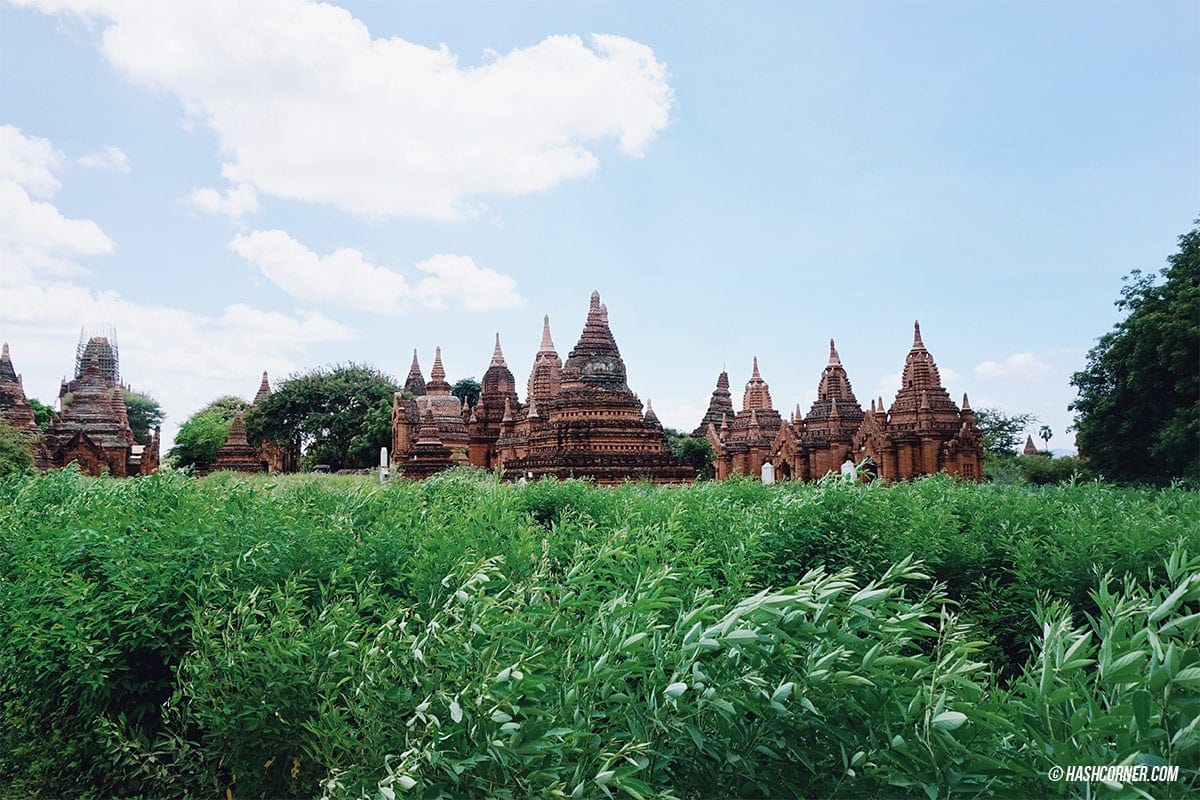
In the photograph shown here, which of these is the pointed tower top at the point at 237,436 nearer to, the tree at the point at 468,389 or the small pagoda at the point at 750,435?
the small pagoda at the point at 750,435

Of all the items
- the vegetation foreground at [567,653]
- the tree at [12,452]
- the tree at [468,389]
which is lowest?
the vegetation foreground at [567,653]

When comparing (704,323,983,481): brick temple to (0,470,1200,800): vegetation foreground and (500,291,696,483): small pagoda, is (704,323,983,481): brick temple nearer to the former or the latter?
(500,291,696,483): small pagoda

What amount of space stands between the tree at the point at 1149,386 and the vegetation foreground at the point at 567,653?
45.1 ft

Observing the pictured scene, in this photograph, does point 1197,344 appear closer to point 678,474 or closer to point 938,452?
point 938,452

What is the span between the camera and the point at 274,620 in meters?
3.41

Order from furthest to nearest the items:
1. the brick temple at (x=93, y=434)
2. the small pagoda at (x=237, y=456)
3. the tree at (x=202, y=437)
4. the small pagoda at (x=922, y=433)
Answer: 1. the tree at (x=202, y=437)
2. the small pagoda at (x=237, y=456)
3. the brick temple at (x=93, y=434)
4. the small pagoda at (x=922, y=433)

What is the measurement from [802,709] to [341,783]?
146cm

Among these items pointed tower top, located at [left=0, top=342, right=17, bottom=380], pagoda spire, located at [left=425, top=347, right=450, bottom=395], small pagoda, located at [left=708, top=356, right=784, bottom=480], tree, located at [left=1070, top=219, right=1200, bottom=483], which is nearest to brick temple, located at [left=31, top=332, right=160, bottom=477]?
pointed tower top, located at [left=0, top=342, right=17, bottom=380]

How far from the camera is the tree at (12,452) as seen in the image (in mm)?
18234

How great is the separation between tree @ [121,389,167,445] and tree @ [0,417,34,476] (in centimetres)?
4737

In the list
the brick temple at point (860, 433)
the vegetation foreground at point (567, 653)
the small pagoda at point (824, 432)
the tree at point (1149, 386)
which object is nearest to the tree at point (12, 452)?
the vegetation foreground at point (567, 653)

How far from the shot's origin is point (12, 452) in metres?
19.0

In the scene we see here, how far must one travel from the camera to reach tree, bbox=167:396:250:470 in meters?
54.5

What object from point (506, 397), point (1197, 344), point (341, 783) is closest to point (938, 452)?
point (1197, 344)
